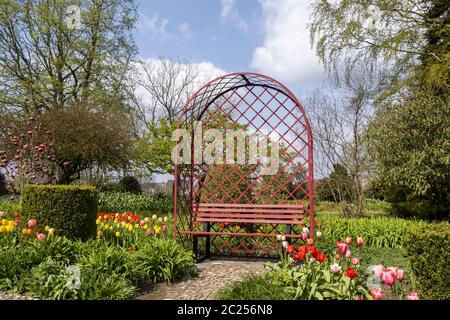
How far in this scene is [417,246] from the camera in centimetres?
336

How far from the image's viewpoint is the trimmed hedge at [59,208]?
468cm

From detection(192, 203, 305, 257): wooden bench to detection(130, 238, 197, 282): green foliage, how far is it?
0.79 meters

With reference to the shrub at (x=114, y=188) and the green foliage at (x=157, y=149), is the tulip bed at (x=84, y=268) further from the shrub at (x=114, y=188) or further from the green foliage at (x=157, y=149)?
the shrub at (x=114, y=188)

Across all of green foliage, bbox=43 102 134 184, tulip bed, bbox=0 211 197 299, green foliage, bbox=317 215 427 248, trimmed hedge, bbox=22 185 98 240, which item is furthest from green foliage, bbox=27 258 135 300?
green foliage, bbox=43 102 134 184

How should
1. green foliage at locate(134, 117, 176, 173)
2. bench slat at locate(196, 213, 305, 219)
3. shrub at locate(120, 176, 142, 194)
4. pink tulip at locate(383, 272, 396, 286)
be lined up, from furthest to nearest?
shrub at locate(120, 176, 142, 194) < green foliage at locate(134, 117, 176, 173) < bench slat at locate(196, 213, 305, 219) < pink tulip at locate(383, 272, 396, 286)

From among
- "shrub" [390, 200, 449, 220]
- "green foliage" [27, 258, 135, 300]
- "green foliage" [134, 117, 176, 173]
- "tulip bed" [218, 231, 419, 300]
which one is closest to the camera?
"tulip bed" [218, 231, 419, 300]

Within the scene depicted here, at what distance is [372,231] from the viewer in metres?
6.86

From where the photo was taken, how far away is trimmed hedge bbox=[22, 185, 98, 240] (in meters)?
4.68

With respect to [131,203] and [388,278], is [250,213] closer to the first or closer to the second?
[388,278]

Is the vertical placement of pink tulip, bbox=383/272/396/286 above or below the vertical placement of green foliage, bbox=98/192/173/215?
below

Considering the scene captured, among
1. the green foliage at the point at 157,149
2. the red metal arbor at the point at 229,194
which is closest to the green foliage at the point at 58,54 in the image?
the green foliage at the point at 157,149

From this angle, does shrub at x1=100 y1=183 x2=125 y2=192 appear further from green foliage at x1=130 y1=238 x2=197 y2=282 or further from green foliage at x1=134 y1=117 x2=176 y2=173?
green foliage at x1=130 y1=238 x2=197 y2=282

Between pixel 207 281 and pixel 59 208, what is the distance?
81.0 inches
